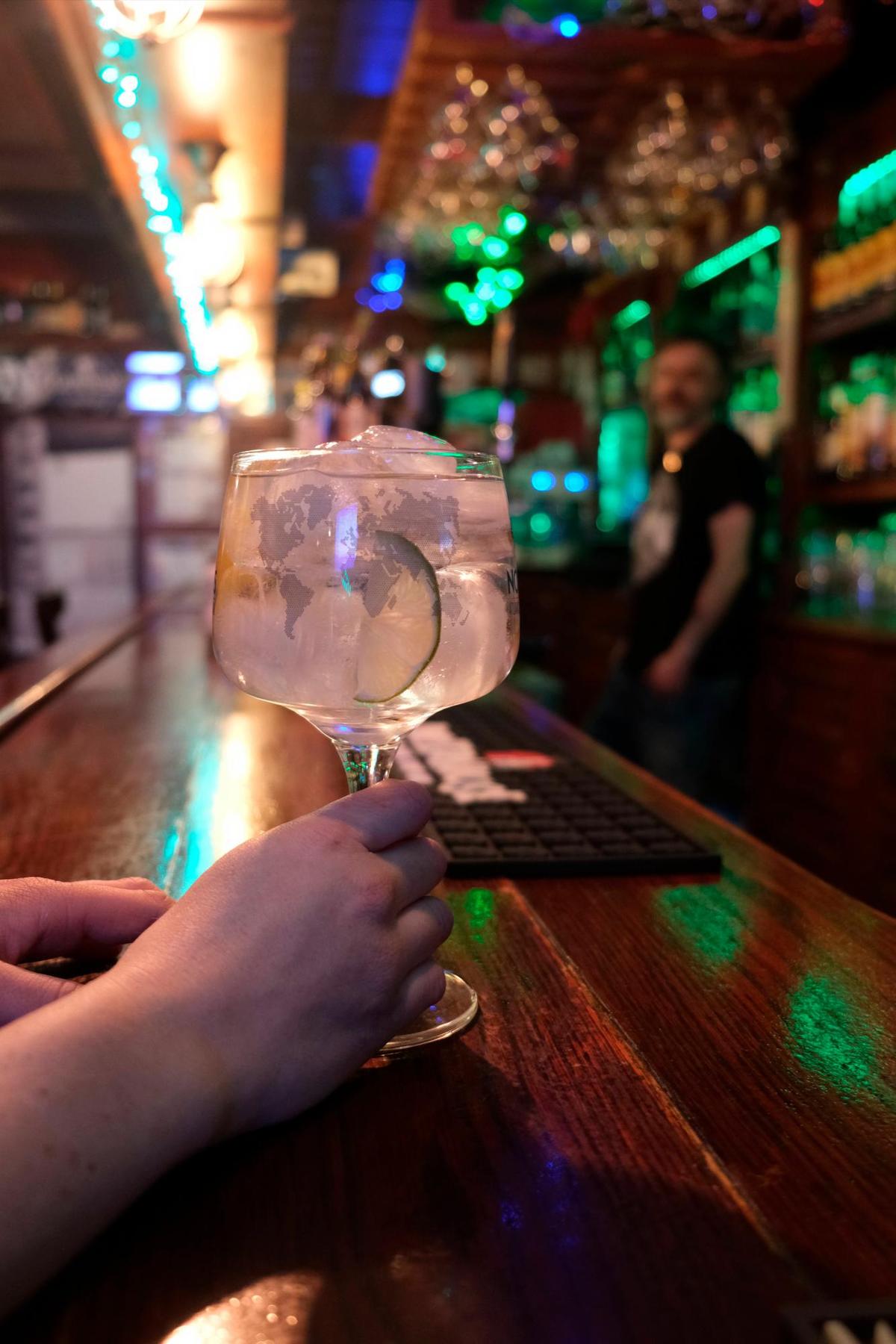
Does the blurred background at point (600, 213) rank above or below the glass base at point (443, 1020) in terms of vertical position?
above

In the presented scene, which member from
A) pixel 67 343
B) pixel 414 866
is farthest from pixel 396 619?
pixel 67 343

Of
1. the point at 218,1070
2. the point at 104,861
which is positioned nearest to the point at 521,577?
the point at 104,861

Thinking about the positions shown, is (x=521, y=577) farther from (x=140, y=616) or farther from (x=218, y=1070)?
(x=218, y=1070)

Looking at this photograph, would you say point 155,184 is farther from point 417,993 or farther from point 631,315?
point 631,315

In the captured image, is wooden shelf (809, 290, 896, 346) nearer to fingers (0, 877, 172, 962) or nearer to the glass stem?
the glass stem

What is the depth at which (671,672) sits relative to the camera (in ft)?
10.3

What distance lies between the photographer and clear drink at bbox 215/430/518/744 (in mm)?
603

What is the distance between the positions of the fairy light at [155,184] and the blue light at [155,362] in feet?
15.8

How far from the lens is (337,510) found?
1.98ft

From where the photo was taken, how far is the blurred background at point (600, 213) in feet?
9.48

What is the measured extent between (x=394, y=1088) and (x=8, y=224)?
837 centimetres

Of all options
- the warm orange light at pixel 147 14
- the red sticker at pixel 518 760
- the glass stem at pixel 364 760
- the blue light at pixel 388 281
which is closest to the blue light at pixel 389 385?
the warm orange light at pixel 147 14

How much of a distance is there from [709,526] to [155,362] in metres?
7.68

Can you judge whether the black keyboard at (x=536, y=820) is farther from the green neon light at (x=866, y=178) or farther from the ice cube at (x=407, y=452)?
the green neon light at (x=866, y=178)
